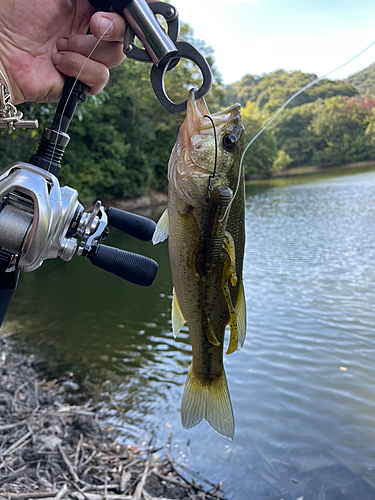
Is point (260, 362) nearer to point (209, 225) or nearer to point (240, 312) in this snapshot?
point (240, 312)

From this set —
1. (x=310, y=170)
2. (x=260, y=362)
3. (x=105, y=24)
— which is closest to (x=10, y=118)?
(x=105, y=24)

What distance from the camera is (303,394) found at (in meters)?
6.24

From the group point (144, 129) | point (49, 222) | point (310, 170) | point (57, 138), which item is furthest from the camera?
point (310, 170)

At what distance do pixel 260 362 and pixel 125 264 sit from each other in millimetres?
6127

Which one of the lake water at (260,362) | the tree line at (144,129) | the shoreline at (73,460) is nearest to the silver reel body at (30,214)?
the shoreline at (73,460)

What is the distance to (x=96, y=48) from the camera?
5.36 ft

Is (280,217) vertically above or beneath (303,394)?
above

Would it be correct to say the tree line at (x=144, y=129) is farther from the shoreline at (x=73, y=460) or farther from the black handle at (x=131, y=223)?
the black handle at (x=131, y=223)

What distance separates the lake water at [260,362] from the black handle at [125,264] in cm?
365

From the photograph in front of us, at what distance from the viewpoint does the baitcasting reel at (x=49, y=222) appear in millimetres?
1253

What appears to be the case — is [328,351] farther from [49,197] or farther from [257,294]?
[49,197]

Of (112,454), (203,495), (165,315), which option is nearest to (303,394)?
(203,495)

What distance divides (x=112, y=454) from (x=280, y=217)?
1926cm

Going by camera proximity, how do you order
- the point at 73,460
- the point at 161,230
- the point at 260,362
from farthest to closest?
1. the point at 260,362
2. the point at 73,460
3. the point at 161,230
